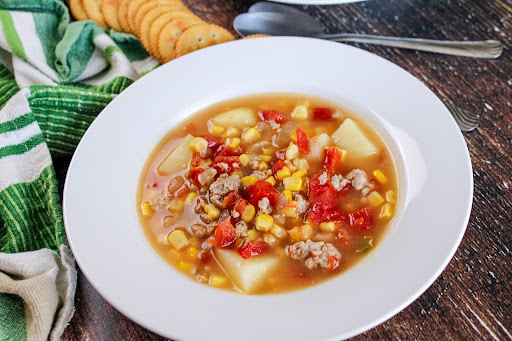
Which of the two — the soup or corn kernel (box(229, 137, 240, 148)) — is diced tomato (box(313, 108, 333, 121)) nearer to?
the soup

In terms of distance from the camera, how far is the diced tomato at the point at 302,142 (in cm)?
352

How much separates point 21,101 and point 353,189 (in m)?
2.27

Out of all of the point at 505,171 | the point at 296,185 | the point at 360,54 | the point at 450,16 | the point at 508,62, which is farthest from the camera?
the point at 450,16

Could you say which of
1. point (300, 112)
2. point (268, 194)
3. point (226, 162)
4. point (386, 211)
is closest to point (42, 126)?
point (226, 162)

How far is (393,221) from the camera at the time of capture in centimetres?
303

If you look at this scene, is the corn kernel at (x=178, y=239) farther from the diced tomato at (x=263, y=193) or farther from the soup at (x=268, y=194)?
the diced tomato at (x=263, y=193)

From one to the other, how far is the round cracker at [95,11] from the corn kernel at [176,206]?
2102 mm

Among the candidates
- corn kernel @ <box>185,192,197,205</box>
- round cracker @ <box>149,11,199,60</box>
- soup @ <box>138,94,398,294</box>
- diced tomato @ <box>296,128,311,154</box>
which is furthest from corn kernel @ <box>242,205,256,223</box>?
round cracker @ <box>149,11,199,60</box>

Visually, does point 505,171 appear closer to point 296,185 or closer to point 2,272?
point 296,185

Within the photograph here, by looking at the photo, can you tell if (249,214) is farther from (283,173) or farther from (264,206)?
(283,173)

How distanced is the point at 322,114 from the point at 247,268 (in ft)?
4.46

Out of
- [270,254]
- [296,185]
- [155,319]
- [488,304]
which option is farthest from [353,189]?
[155,319]

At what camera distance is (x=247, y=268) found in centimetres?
289

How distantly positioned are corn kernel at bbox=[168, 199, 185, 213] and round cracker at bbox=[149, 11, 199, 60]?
1.47 metres
